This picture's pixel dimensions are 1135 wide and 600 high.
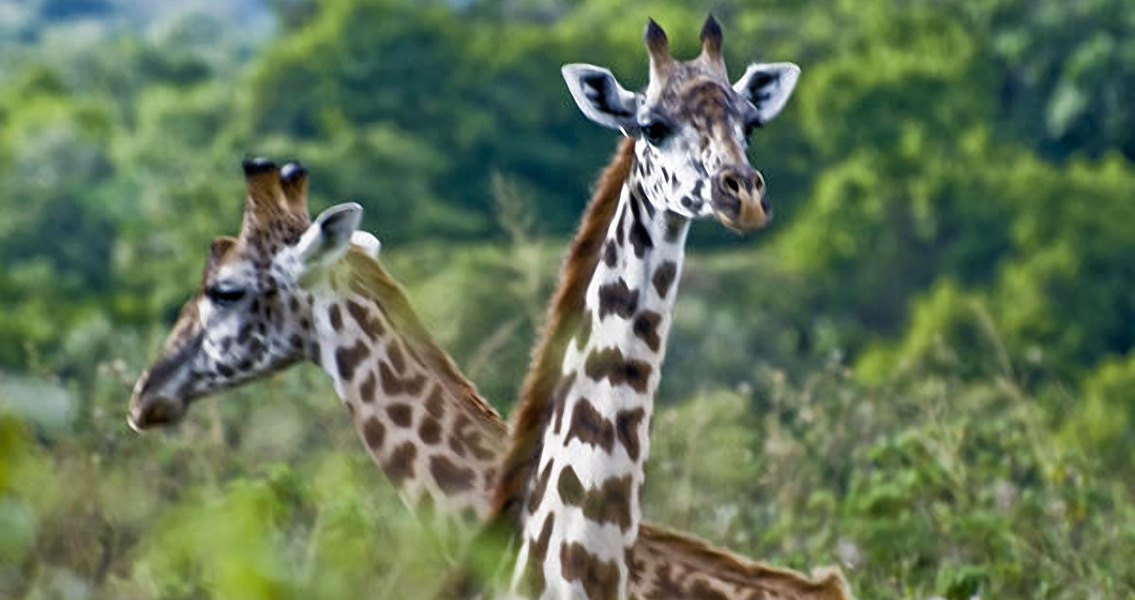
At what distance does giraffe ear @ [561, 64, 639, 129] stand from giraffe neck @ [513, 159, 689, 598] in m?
0.15

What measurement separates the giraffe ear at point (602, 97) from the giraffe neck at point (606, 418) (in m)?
0.15

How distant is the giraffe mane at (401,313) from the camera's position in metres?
8.84

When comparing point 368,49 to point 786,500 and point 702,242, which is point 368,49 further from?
point 786,500

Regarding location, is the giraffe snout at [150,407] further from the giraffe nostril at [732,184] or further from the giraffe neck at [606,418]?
the giraffe nostril at [732,184]

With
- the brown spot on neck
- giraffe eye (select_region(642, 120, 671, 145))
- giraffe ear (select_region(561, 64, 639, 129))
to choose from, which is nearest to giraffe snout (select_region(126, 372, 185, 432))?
giraffe ear (select_region(561, 64, 639, 129))

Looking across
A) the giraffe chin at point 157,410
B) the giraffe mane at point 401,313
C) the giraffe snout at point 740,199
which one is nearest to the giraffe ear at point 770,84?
the giraffe snout at point 740,199

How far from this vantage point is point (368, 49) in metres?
92.9

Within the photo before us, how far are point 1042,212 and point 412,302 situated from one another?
73684mm

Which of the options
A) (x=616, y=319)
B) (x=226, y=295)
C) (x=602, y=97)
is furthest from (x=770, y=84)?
(x=226, y=295)

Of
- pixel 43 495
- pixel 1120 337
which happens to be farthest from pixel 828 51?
pixel 43 495

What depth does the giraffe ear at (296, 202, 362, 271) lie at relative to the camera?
28.3 ft

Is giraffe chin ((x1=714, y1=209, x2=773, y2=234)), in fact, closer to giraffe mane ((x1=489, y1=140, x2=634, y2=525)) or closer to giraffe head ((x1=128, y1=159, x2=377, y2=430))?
giraffe mane ((x1=489, y1=140, x2=634, y2=525))

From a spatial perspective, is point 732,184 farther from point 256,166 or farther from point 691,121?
point 256,166

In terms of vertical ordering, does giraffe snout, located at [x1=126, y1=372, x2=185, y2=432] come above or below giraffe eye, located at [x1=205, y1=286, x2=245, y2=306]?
below
